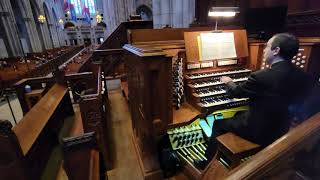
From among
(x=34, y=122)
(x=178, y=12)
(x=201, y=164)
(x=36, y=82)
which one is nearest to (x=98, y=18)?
(x=178, y=12)

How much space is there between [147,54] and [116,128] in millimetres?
2306

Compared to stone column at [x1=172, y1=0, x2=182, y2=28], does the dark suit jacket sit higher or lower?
lower

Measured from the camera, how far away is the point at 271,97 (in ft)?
5.29

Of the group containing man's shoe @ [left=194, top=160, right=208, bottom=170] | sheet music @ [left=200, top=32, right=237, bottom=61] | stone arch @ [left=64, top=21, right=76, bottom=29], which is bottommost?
man's shoe @ [left=194, top=160, right=208, bottom=170]

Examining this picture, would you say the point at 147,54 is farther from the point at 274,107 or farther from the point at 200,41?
the point at 274,107

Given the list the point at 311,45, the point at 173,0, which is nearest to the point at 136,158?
the point at 311,45

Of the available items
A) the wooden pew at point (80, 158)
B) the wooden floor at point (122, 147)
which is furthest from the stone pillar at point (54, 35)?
the wooden pew at point (80, 158)

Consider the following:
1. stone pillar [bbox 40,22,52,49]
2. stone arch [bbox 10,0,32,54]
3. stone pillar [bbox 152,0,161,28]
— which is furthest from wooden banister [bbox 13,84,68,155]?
stone pillar [bbox 40,22,52,49]

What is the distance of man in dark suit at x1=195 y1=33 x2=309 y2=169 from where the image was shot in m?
1.61

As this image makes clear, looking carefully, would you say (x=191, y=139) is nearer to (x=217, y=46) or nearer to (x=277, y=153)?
(x=217, y=46)

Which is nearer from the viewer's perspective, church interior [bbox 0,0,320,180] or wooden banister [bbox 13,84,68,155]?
church interior [bbox 0,0,320,180]

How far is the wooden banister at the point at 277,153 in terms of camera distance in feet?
3.01

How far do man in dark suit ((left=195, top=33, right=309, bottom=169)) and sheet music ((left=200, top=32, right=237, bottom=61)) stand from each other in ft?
3.14

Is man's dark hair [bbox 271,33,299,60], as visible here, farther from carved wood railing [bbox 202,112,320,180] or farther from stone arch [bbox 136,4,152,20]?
stone arch [bbox 136,4,152,20]
